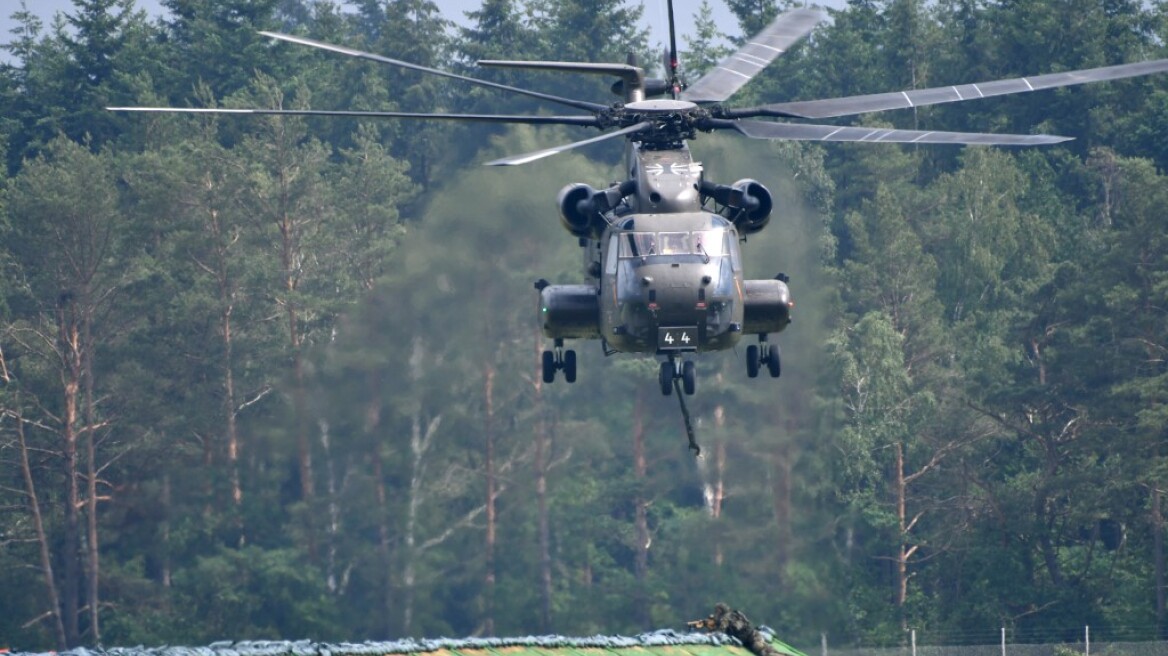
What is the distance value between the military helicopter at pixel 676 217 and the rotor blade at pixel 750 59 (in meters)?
0.03

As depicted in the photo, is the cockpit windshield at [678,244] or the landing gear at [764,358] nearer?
the cockpit windshield at [678,244]

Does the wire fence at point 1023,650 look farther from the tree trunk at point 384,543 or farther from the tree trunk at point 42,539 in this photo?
the tree trunk at point 42,539

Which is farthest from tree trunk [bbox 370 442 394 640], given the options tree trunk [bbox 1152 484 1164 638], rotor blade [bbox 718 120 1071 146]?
rotor blade [bbox 718 120 1071 146]

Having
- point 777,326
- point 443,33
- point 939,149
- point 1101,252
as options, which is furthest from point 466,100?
point 777,326

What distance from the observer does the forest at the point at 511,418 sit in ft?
194

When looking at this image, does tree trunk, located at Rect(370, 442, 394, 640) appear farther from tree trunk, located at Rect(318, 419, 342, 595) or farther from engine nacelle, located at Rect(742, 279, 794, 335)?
engine nacelle, located at Rect(742, 279, 794, 335)

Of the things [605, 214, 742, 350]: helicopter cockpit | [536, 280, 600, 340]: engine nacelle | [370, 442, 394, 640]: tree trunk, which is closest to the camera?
[605, 214, 742, 350]: helicopter cockpit

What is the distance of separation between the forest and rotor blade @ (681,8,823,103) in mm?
25556

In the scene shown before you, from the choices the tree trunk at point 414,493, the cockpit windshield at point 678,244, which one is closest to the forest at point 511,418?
the tree trunk at point 414,493

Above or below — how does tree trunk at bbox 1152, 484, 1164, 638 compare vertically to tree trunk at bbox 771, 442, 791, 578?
below

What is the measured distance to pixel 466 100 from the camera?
92625mm

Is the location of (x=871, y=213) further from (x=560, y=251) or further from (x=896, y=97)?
(x=896, y=97)

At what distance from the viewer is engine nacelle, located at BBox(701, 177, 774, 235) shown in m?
28.9

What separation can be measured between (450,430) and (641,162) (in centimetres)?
3319
